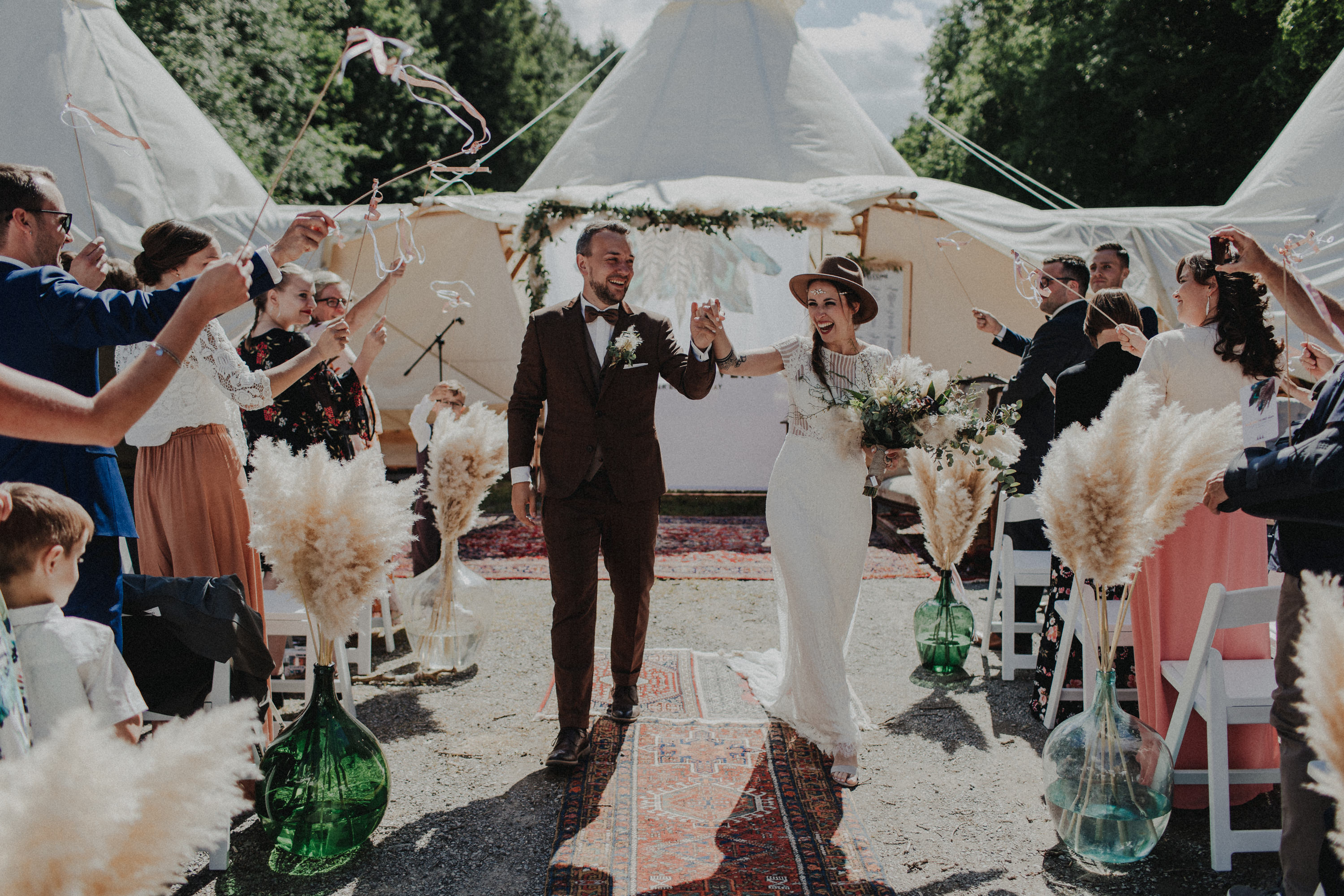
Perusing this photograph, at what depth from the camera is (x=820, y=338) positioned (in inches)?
149

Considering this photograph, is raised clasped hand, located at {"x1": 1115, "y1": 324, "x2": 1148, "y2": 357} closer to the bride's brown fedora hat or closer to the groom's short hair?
the bride's brown fedora hat

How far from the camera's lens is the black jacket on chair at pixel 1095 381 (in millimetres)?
4051

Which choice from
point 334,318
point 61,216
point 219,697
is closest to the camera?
point 61,216

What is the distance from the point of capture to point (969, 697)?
440 cm

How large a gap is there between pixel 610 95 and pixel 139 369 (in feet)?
36.4

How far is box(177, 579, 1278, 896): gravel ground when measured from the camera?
9.25 feet

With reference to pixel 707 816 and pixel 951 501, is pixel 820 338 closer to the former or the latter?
pixel 951 501

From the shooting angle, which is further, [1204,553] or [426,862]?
[1204,553]

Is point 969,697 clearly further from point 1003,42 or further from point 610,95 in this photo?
point 1003,42

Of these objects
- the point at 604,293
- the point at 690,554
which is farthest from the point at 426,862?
the point at 690,554

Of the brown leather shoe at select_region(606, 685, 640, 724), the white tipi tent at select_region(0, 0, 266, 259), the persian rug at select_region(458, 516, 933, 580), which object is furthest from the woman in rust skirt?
the white tipi tent at select_region(0, 0, 266, 259)

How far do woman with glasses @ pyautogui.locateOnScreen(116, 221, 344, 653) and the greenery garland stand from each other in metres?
5.74

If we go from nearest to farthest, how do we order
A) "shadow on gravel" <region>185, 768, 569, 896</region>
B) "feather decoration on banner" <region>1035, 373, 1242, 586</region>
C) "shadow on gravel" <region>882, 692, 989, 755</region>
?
"feather decoration on banner" <region>1035, 373, 1242, 586</region>, "shadow on gravel" <region>185, 768, 569, 896</region>, "shadow on gravel" <region>882, 692, 989, 755</region>

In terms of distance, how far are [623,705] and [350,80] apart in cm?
1981
